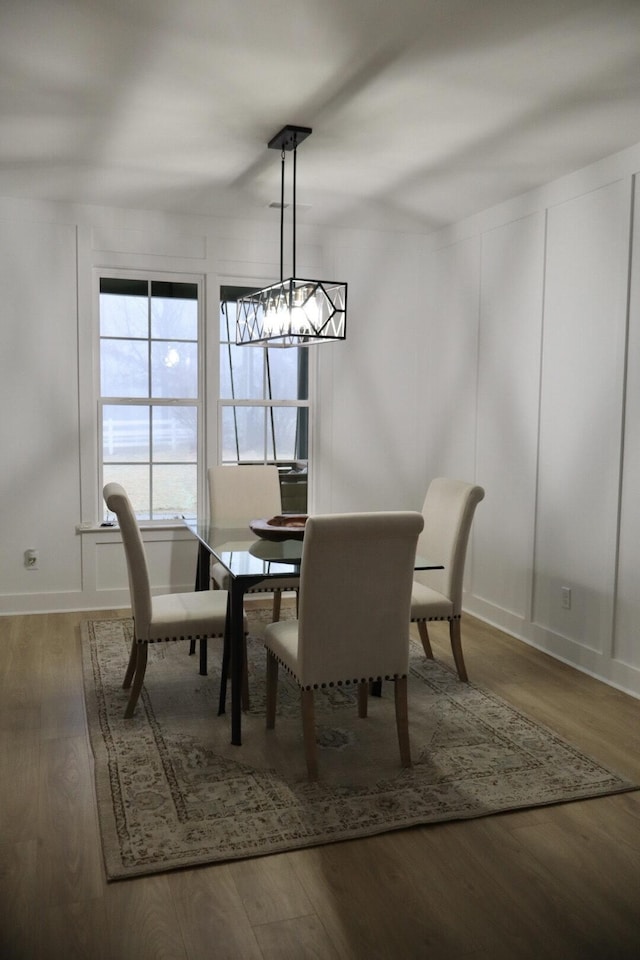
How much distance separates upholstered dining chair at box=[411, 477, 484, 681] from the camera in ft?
12.4

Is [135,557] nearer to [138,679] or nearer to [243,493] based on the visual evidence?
[138,679]

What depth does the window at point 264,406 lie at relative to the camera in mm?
5418

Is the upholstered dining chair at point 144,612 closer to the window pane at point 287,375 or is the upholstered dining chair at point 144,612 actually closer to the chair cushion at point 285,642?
the chair cushion at point 285,642

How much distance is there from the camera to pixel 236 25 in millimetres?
2537

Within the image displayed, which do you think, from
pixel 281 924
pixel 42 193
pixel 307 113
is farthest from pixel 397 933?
pixel 42 193

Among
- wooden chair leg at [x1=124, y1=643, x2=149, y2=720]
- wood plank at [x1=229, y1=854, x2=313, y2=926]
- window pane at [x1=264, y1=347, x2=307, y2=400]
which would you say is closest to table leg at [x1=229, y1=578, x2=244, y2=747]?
wooden chair leg at [x1=124, y1=643, x2=149, y2=720]

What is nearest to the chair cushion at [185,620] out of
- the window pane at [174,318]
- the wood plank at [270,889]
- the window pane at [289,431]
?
the wood plank at [270,889]

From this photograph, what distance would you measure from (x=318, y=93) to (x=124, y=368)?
8.57ft

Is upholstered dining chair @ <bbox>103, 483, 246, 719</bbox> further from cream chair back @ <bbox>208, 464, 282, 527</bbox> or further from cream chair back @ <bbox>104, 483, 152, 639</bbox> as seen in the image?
cream chair back @ <bbox>208, 464, 282, 527</bbox>

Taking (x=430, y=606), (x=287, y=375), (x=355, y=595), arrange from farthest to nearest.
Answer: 1. (x=287, y=375)
2. (x=430, y=606)
3. (x=355, y=595)

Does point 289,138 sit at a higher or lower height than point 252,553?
higher

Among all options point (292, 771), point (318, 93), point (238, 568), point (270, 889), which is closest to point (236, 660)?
point (238, 568)

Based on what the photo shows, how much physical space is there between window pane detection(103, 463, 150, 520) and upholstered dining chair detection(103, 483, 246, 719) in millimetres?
1860

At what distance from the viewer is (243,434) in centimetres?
550
